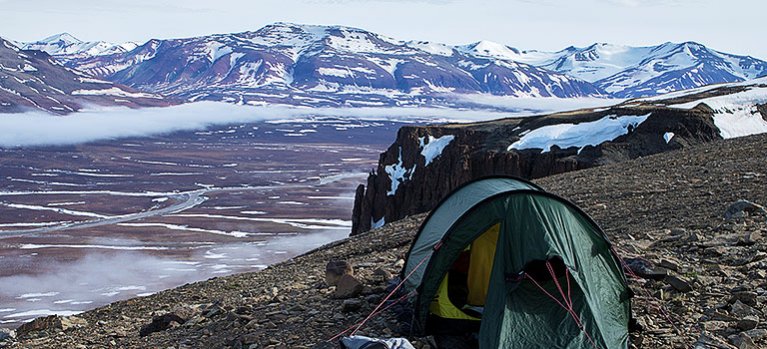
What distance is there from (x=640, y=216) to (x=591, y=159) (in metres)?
25.9

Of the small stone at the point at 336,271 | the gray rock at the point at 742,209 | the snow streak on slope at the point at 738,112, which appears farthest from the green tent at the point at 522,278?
the snow streak on slope at the point at 738,112

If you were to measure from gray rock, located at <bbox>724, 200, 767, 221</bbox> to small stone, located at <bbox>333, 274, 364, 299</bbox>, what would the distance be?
8.18m

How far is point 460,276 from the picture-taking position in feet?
38.1

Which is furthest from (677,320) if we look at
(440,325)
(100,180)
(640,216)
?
(100,180)

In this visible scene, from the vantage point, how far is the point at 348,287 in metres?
12.8

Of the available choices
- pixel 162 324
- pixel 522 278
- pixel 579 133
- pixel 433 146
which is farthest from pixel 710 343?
pixel 433 146

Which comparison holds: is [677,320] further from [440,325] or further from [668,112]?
[668,112]

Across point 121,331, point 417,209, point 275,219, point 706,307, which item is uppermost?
point 706,307

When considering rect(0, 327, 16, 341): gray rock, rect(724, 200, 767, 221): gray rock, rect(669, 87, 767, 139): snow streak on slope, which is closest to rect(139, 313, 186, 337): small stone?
rect(0, 327, 16, 341): gray rock

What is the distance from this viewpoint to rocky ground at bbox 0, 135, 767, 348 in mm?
10844

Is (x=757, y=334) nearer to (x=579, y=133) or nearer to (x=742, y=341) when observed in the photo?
(x=742, y=341)

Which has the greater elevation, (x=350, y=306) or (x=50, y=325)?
(x=350, y=306)

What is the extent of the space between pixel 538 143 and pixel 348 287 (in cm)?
3885

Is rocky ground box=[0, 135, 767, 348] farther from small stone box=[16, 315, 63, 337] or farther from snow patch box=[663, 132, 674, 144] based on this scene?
snow patch box=[663, 132, 674, 144]
